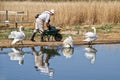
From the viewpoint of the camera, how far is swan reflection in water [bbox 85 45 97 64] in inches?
663

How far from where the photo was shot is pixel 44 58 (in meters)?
17.1

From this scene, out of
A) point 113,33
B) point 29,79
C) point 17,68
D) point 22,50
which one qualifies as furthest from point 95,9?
point 29,79

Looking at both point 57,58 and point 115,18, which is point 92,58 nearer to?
point 57,58

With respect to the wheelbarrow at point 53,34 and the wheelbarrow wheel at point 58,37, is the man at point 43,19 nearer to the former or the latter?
the wheelbarrow at point 53,34

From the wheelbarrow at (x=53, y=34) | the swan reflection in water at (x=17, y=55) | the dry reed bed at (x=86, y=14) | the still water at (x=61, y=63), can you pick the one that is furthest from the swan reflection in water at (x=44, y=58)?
the dry reed bed at (x=86, y=14)

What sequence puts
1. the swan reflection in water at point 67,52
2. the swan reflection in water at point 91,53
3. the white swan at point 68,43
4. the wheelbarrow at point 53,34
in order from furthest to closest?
the wheelbarrow at point 53,34 < the white swan at point 68,43 < the swan reflection in water at point 67,52 < the swan reflection in water at point 91,53

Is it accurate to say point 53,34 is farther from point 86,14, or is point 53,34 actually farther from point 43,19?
point 86,14

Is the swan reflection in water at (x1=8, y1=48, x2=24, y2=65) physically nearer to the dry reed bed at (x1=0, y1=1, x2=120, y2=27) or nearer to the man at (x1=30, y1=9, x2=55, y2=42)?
the man at (x1=30, y1=9, x2=55, y2=42)

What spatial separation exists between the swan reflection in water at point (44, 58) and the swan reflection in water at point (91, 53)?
1.14 metres

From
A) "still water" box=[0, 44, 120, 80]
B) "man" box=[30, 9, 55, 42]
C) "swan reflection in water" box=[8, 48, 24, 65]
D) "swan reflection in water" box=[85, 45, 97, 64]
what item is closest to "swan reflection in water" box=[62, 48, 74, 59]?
"still water" box=[0, 44, 120, 80]

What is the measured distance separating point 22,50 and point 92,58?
10.1 feet

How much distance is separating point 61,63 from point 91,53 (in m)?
2.39

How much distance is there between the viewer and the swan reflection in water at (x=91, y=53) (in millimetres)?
16828

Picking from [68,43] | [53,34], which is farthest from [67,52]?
[53,34]
